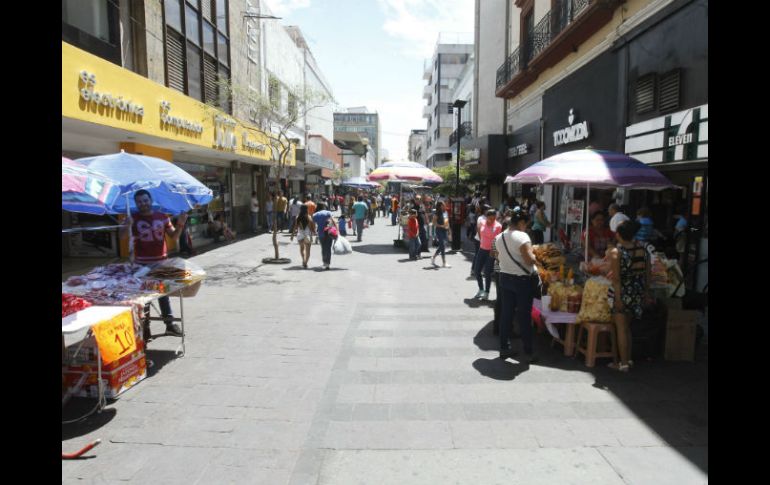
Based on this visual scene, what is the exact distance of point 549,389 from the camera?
4812mm

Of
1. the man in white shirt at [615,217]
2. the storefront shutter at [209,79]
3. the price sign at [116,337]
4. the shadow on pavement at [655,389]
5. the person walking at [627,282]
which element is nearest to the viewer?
the shadow on pavement at [655,389]

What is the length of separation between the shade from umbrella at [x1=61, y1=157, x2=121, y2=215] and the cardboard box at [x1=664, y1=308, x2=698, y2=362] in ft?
21.4

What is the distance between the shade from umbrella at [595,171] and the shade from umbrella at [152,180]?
5.02 m

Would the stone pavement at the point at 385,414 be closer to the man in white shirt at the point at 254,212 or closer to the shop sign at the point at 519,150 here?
the shop sign at the point at 519,150

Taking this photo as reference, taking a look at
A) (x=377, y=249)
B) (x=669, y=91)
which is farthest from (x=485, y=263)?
(x=377, y=249)

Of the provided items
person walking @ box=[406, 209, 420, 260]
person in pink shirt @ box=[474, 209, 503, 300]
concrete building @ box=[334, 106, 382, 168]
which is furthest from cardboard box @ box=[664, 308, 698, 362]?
concrete building @ box=[334, 106, 382, 168]

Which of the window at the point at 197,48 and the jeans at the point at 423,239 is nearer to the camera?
the window at the point at 197,48

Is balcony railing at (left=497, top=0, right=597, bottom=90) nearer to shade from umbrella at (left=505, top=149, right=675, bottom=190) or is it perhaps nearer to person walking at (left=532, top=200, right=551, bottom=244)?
person walking at (left=532, top=200, right=551, bottom=244)

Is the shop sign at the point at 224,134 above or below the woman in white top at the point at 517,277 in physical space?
above

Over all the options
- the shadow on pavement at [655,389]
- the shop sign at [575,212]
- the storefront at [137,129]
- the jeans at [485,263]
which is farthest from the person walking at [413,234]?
the shadow on pavement at [655,389]

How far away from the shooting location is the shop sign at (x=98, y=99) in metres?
8.67

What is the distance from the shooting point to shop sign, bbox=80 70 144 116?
867 centimetres

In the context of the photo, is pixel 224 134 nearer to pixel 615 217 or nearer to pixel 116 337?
pixel 615 217
